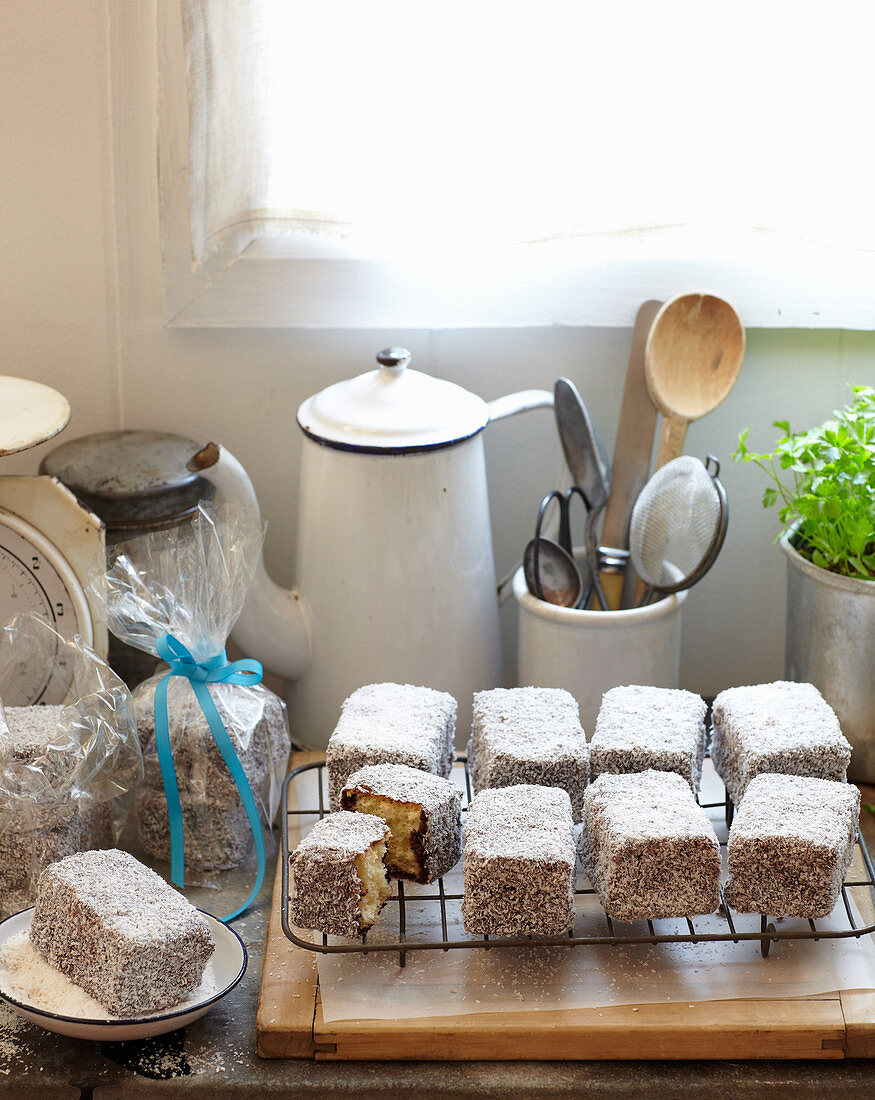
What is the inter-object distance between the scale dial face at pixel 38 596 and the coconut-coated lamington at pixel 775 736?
58cm

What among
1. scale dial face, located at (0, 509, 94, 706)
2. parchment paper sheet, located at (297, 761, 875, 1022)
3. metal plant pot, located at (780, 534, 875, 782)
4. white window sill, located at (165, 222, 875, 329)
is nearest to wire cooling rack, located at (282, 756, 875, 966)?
parchment paper sheet, located at (297, 761, 875, 1022)

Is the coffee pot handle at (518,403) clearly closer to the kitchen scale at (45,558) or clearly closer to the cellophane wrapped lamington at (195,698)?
the cellophane wrapped lamington at (195,698)

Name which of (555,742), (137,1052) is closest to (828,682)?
(555,742)

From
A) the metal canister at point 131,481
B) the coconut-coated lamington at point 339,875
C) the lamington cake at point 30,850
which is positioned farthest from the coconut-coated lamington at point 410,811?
the metal canister at point 131,481

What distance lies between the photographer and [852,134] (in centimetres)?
113

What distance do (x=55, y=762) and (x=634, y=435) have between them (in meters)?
0.65

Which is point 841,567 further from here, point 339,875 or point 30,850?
point 30,850

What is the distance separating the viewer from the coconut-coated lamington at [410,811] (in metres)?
0.86

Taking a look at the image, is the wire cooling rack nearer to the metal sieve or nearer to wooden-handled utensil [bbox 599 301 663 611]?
the metal sieve

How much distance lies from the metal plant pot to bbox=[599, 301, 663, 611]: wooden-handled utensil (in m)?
0.16

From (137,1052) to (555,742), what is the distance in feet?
1.27

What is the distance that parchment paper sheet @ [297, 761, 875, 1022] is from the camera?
81cm

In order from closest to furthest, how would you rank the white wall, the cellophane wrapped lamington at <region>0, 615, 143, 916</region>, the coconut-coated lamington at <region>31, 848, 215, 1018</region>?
the coconut-coated lamington at <region>31, 848, 215, 1018</region>
the cellophane wrapped lamington at <region>0, 615, 143, 916</region>
the white wall

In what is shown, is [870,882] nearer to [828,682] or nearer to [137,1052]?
[828,682]
